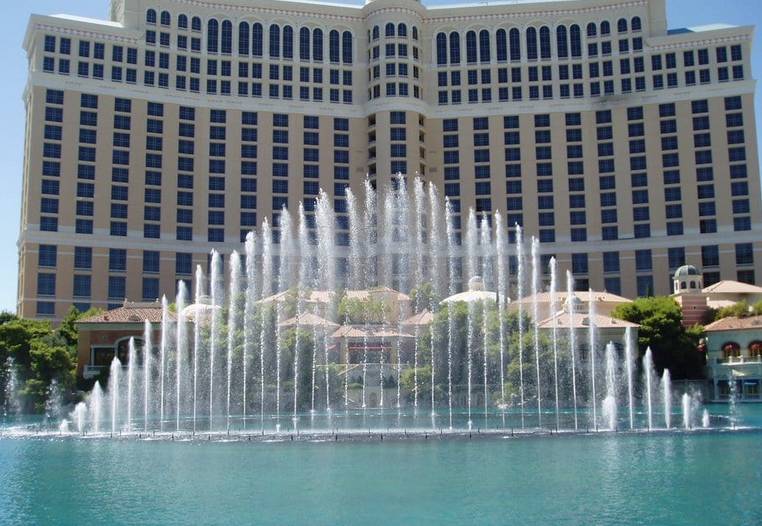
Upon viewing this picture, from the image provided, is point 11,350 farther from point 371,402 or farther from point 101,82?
point 101,82

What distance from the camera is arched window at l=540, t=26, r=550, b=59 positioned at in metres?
114

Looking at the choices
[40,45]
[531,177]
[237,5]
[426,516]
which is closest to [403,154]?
[531,177]

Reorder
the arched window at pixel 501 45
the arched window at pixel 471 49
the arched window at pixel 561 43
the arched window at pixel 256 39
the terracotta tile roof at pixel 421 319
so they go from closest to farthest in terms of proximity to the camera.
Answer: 1. the terracotta tile roof at pixel 421 319
2. the arched window at pixel 256 39
3. the arched window at pixel 561 43
4. the arched window at pixel 501 45
5. the arched window at pixel 471 49

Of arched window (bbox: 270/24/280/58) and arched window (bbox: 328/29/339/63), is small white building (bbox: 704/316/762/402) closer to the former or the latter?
arched window (bbox: 328/29/339/63)

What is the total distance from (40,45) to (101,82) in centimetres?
792

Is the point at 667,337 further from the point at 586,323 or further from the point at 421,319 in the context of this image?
the point at 421,319

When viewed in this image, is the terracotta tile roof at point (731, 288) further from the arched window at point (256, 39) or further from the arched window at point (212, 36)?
the arched window at point (212, 36)

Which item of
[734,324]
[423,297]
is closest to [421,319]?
[423,297]

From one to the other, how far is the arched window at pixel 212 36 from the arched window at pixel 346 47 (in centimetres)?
1625

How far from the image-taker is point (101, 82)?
104312mm

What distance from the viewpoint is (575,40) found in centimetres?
11406

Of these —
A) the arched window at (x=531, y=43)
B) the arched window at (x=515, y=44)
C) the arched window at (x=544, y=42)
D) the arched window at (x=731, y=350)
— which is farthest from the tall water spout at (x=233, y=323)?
the arched window at (x=544, y=42)

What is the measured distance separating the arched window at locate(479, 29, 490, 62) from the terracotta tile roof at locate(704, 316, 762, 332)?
4936cm

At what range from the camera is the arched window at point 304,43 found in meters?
114
